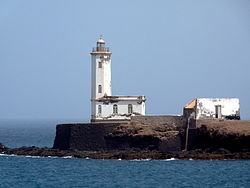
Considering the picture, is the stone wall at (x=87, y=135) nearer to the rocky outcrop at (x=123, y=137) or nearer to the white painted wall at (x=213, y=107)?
the rocky outcrop at (x=123, y=137)

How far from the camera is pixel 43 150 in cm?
6675

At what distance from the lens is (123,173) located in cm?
5481

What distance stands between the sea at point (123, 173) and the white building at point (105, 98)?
19.8 feet

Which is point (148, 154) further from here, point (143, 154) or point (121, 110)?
point (121, 110)

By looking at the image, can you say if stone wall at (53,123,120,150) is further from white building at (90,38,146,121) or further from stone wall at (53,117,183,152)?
white building at (90,38,146,121)

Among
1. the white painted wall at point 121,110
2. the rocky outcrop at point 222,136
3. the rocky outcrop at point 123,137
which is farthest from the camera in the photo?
the white painted wall at point 121,110

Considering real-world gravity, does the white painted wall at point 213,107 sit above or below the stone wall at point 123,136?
above

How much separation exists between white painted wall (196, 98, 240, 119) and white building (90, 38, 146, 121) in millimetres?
5257

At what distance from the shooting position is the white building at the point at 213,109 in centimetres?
6369

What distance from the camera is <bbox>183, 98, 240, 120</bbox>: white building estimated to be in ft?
209

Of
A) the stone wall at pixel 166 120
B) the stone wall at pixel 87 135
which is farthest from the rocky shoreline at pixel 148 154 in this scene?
the stone wall at pixel 166 120

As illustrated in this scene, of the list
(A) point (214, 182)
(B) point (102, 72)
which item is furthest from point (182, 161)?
(B) point (102, 72)

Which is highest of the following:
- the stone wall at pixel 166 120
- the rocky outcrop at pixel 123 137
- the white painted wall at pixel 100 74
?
the white painted wall at pixel 100 74

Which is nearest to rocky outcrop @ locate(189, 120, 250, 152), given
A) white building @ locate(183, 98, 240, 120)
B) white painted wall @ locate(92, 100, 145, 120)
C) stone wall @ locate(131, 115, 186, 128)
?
white building @ locate(183, 98, 240, 120)
